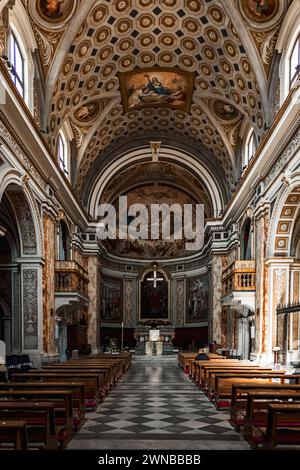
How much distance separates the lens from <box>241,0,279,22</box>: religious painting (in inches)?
575

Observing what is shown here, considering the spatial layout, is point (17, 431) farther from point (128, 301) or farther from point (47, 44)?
point (128, 301)

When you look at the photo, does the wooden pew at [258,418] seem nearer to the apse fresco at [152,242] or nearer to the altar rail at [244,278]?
the altar rail at [244,278]

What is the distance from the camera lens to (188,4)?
16.8 meters

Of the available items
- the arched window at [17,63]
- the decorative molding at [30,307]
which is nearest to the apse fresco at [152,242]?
the decorative molding at [30,307]

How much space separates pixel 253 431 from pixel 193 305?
27933mm

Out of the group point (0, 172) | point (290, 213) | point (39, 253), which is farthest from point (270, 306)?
point (0, 172)

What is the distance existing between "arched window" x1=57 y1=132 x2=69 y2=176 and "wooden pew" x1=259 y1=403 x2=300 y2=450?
17.5 metres

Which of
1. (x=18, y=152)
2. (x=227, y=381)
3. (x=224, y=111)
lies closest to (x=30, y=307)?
(x=18, y=152)

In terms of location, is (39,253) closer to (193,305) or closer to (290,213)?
(290,213)

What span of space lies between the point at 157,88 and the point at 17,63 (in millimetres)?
8858

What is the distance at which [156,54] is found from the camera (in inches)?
789

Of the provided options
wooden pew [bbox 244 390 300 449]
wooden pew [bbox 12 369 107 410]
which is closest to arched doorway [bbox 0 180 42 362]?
wooden pew [bbox 12 369 107 410]
